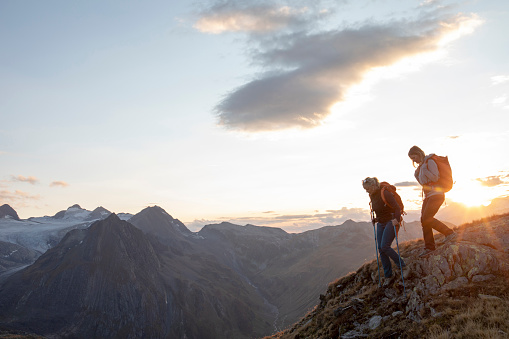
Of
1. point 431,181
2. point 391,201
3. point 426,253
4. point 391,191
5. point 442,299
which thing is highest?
point 431,181

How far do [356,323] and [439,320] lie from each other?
12.2ft

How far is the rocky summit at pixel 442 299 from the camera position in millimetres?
10570

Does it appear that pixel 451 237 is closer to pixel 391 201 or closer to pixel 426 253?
pixel 426 253

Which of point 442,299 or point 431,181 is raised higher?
point 431,181

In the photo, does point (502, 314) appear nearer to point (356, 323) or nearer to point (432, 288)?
point (432, 288)

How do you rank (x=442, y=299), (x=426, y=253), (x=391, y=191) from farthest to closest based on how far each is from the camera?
1. (x=426, y=253)
2. (x=391, y=191)
3. (x=442, y=299)

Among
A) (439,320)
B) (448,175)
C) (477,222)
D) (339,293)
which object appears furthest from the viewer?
(339,293)

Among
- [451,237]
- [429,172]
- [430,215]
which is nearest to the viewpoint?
[429,172]

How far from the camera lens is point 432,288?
13000 mm

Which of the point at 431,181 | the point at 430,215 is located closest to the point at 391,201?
the point at 430,215

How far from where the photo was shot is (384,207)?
1518 cm

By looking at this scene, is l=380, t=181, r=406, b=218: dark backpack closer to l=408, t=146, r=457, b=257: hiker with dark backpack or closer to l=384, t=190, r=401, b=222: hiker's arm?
l=384, t=190, r=401, b=222: hiker's arm

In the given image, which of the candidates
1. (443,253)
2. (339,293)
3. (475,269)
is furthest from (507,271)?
(339,293)

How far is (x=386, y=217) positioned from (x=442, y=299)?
4129mm
